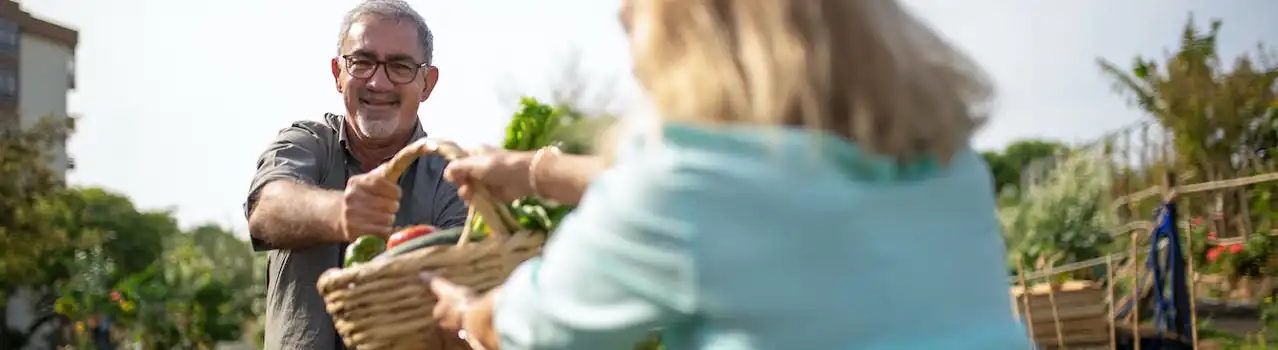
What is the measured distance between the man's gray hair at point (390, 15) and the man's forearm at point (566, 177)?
4.04 ft

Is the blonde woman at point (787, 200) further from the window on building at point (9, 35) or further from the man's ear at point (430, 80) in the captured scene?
the window on building at point (9, 35)

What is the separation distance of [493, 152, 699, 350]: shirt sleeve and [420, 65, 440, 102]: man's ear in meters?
1.75

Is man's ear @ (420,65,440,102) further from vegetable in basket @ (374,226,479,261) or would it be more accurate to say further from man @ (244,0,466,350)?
vegetable in basket @ (374,226,479,261)

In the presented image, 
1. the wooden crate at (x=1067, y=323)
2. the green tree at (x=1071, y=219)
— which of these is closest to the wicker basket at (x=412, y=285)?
the wooden crate at (x=1067, y=323)

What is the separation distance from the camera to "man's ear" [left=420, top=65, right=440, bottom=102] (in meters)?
3.14

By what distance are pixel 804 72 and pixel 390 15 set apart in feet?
6.19

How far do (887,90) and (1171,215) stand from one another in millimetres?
6324

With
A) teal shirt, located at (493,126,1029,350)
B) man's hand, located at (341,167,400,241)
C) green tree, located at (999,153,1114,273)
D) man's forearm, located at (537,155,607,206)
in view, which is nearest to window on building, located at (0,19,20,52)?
green tree, located at (999,153,1114,273)

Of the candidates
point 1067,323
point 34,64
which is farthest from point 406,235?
point 34,64

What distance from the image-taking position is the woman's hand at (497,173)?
190 cm

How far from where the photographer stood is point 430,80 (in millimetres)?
3172

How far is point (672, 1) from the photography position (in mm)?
1354

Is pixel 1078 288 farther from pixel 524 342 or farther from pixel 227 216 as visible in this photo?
pixel 227 216

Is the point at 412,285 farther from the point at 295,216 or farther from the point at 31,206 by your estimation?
the point at 31,206
